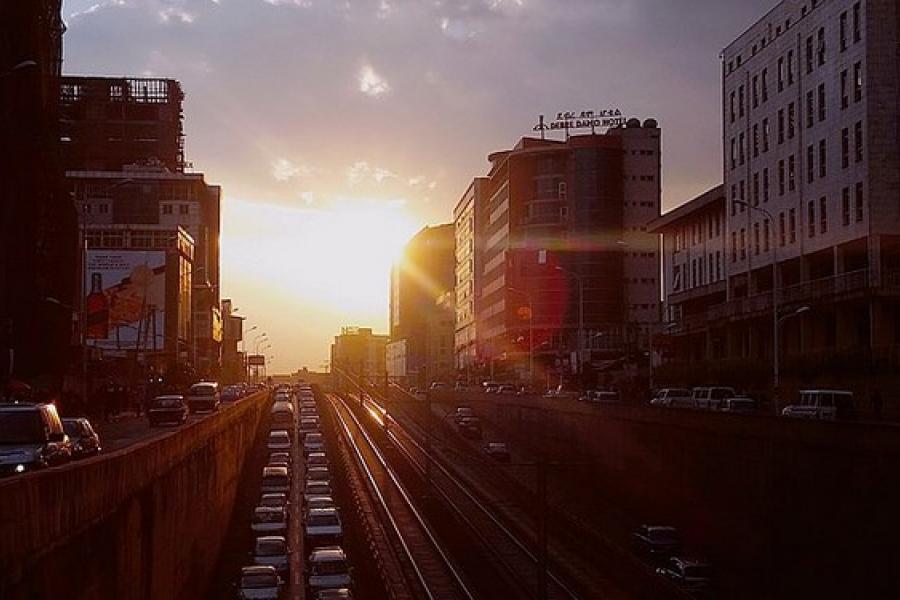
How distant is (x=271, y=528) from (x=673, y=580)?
23.3 meters

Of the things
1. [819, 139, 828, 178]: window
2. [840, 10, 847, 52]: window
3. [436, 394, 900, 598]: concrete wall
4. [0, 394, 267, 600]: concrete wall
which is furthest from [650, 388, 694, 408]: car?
[0, 394, 267, 600]: concrete wall

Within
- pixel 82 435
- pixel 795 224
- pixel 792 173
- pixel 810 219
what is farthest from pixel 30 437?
pixel 792 173

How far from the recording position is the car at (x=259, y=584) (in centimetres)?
4338

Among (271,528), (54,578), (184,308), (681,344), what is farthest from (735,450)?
(184,308)

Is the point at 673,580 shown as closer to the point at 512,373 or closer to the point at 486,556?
the point at 486,556

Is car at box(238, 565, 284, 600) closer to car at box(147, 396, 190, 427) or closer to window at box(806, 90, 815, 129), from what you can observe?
car at box(147, 396, 190, 427)

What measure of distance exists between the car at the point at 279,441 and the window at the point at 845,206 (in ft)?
168

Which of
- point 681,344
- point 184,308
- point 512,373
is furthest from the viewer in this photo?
point 512,373

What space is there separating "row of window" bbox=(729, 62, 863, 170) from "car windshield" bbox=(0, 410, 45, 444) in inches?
2292

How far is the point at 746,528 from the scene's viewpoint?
146ft

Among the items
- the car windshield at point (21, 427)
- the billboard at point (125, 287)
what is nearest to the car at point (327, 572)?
the car windshield at point (21, 427)

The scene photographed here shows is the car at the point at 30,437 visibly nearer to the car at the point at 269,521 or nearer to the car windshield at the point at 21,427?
the car windshield at the point at 21,427

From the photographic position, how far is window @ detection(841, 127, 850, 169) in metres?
76.1

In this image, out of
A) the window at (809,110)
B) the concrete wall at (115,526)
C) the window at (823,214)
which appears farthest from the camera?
the window at (809,110)
